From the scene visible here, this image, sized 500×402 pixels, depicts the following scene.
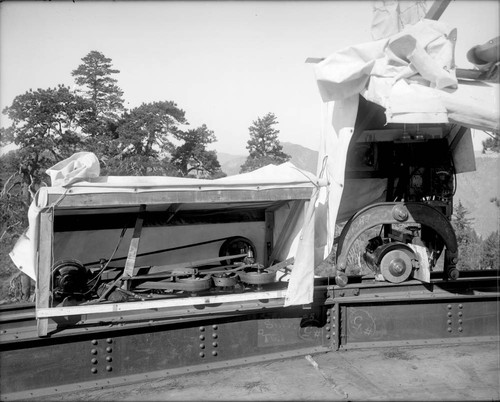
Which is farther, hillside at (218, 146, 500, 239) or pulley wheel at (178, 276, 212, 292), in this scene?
hillside at (218, 146, 500, 239)

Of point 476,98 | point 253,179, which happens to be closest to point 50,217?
point 253,179

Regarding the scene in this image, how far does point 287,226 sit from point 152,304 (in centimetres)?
209

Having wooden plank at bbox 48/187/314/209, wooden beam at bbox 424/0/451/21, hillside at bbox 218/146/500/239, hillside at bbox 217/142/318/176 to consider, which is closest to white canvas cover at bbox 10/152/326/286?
wooden plank at bbox 48/187/314/209

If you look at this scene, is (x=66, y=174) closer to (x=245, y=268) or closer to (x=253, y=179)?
(x=253, y=179)

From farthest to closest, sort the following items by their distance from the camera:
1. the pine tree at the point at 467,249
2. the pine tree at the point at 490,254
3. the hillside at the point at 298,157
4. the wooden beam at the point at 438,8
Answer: the hillside at the point at 298,157
the pine tree at the point at 467,249
the pine tree at the point at 490,254
the wooden beam at the point at 438,8

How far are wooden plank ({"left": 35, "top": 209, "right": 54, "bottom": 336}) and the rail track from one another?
137 mm

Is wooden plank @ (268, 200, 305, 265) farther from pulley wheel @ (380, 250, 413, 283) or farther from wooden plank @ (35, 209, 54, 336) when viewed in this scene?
wooden plank @ (35, 209, 54, 336)

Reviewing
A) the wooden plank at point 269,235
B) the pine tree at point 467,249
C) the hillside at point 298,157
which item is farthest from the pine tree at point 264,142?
the hillside at point 298,157

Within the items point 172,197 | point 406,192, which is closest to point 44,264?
point 172,197

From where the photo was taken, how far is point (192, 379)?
13.3ft

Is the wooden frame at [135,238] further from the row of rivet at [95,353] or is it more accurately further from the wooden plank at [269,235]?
the wooden plank at [269,235]

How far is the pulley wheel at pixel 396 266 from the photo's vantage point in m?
4.71

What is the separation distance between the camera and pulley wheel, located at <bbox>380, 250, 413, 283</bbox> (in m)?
4.71

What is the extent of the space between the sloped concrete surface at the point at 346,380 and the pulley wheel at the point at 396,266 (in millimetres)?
770
